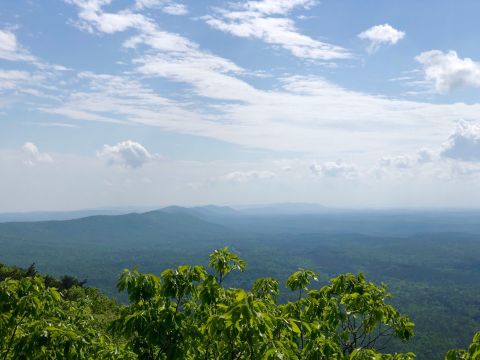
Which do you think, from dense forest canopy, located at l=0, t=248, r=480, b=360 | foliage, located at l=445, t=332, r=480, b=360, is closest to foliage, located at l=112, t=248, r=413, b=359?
dense forest canopy, located at l=0, t=248, r=480, b=360

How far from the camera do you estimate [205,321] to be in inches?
408

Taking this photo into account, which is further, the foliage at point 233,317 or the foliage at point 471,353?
the foliage at point 233,317

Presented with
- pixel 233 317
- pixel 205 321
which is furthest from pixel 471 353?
pixel 205 321

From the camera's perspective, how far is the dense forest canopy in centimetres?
755

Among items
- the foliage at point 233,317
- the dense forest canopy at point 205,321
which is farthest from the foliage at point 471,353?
the foliage at point 233,317

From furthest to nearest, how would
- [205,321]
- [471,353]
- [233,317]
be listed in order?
[205,321] → [471,353] → [233,317]

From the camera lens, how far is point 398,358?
33.2 feet

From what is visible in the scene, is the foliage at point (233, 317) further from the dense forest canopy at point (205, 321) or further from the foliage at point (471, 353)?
the foliage at point (471, 353)

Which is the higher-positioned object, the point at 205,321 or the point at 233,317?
the point at 233,317

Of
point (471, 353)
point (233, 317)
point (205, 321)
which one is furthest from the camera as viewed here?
point (205, 321)

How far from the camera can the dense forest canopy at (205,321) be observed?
24.8 feet

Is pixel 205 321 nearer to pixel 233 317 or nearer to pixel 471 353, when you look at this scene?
pixel 233 317

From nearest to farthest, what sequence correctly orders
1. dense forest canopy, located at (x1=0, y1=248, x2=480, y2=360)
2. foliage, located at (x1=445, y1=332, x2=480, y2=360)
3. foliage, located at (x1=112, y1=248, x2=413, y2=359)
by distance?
1. foliage, located at (x1=445, y1=332, x2=480, y2=360)
2. foliage, located at (x1=112, y1=248, x2=413, y2=359)
3. dense forest canopy, located at (x1=0, y1=248, x2=480, y2=360)

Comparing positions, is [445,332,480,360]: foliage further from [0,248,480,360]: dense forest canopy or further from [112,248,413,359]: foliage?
[112,248,413,359]: foliage
